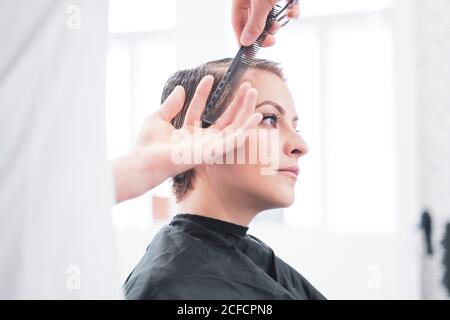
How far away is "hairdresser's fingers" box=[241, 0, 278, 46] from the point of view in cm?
104

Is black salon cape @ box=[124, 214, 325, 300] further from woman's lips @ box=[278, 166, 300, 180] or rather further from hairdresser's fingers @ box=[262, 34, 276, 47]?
hairdresser's fingers @ box=[262, 34, 276, 47]

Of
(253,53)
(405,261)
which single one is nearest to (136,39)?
(253,53)

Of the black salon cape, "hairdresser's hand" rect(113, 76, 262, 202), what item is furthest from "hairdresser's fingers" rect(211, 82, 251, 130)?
the black salon cape

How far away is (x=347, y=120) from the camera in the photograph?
4.19 ft

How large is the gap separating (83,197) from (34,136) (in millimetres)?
116

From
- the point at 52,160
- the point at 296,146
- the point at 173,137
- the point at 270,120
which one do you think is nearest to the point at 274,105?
the point at 270,120

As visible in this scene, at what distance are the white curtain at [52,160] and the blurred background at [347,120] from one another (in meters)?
0.47

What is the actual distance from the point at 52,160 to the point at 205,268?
0.38 meters

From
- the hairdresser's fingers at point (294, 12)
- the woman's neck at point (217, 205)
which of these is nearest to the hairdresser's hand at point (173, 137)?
the woman's neck at point (217, 205)

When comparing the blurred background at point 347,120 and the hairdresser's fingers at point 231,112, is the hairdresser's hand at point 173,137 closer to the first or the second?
the hairdresser's fingers at point 231,112
